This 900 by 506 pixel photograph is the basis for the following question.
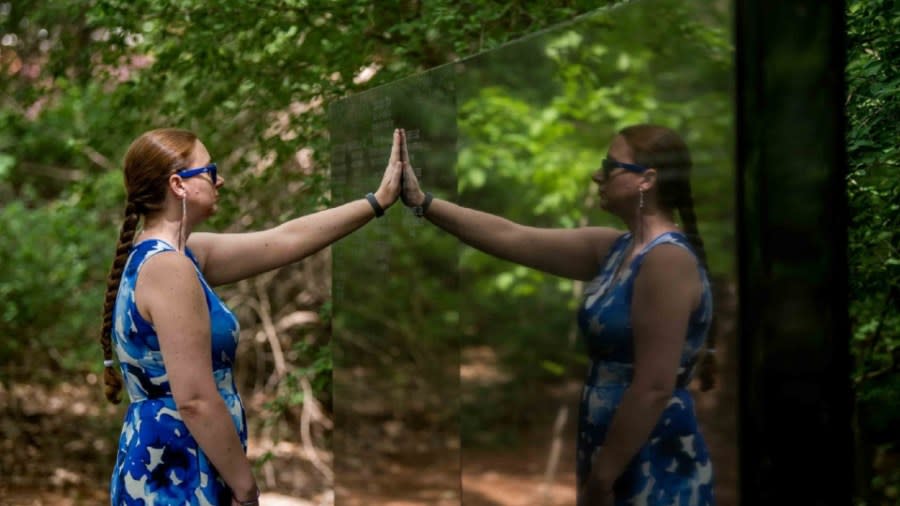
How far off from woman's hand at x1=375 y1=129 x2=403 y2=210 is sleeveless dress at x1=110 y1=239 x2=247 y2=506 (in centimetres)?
78

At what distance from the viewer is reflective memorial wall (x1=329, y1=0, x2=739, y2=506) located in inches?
84.4

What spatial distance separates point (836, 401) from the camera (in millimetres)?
2152

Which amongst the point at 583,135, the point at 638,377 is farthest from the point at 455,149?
the point at 638,377

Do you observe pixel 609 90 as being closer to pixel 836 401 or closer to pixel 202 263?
pixel 836 401

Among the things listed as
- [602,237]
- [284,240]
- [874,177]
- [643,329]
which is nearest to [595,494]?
[643,329]

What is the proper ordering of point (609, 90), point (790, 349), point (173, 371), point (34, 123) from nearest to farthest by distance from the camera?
point (790, 349), point (609, 90), point (173, 371), point (34, 123)

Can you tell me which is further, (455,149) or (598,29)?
(455,149)

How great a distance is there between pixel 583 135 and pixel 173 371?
1281 mm

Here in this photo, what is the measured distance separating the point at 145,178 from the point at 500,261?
1060 millimetres

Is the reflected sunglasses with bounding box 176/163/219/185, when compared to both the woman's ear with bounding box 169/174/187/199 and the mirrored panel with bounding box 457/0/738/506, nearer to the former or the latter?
the woman's ear with bounding box 169/174/187/199

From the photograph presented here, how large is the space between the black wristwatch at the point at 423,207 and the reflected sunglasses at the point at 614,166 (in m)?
1.22

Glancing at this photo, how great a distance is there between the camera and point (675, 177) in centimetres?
219

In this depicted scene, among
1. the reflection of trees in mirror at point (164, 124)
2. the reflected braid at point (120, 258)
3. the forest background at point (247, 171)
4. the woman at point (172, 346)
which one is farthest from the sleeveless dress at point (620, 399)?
the reflection of trees in mirror at point (164, 124)

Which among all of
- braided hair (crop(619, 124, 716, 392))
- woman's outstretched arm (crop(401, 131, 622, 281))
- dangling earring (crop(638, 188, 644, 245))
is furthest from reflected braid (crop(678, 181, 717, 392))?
woman's outstretched arm (crop(401, 131, 622, 281))
